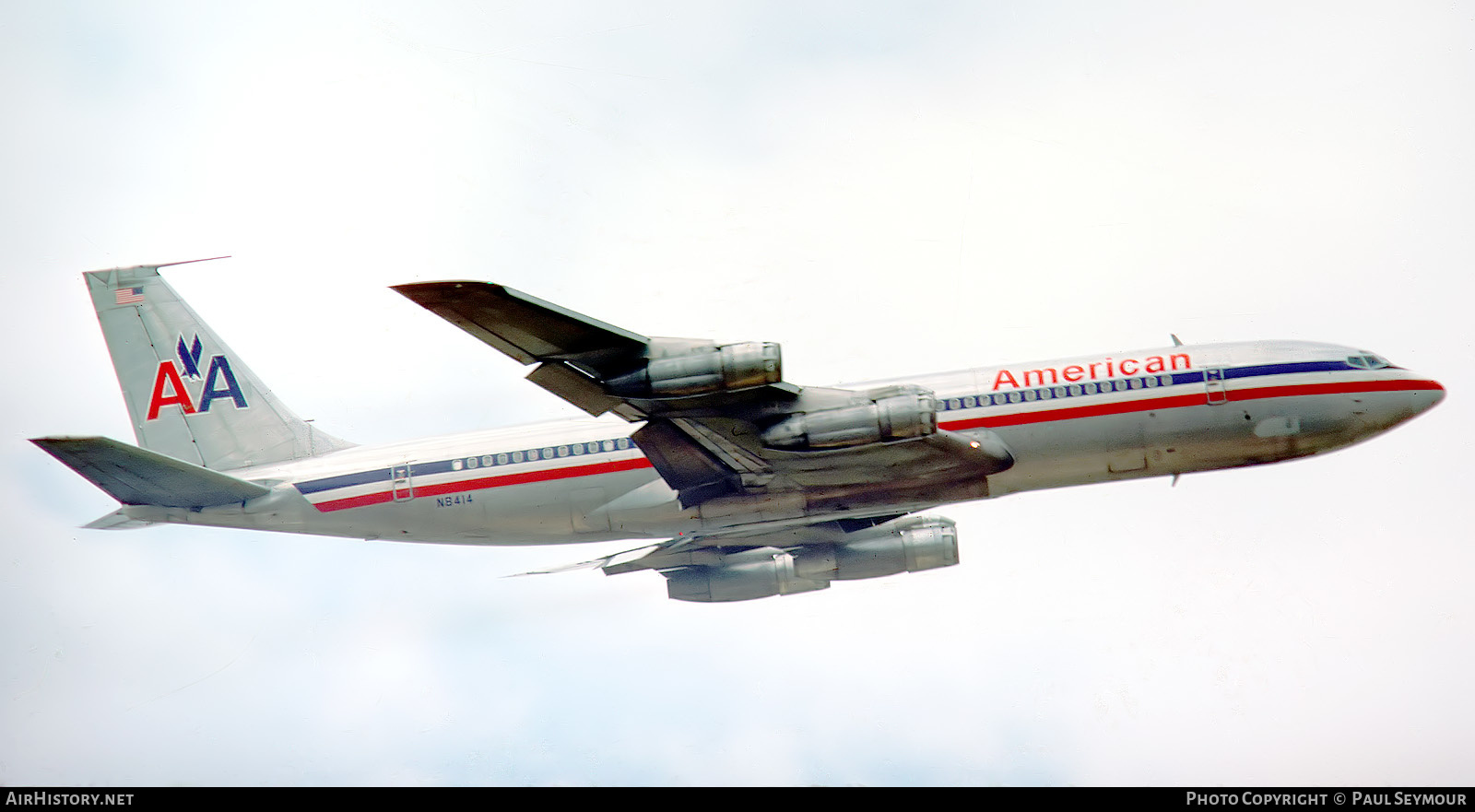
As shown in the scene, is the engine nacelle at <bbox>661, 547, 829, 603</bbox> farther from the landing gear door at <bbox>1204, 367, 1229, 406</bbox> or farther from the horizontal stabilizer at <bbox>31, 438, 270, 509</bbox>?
the landing gear door at <bbox>1204, 367, 1229, 406</bbox>

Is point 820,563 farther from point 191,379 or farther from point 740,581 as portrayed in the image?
point 191,379

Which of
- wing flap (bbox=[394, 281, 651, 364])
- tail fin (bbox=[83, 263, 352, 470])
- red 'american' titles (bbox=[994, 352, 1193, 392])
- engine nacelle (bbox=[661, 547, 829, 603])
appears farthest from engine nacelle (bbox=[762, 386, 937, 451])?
tail fin (bbox=[83, 263, 352, 470])

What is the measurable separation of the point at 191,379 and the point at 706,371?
61.0 ft

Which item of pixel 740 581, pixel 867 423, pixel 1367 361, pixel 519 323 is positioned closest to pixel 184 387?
pixel 519 323

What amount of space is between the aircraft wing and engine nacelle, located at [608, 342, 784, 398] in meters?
0.02

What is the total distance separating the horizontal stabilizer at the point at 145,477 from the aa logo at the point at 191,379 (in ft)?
14.5

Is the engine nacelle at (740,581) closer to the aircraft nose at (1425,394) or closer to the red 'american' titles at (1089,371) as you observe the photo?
the red 'american' titles at (1089,371)

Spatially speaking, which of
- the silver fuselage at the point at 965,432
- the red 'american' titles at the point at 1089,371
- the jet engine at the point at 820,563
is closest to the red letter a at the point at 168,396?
the silver fuselage at the point at 965,432

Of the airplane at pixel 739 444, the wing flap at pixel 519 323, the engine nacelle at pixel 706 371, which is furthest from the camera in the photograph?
the airplane at pixel 739 444

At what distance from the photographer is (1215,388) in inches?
1216

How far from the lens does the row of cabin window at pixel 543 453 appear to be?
106 feet
